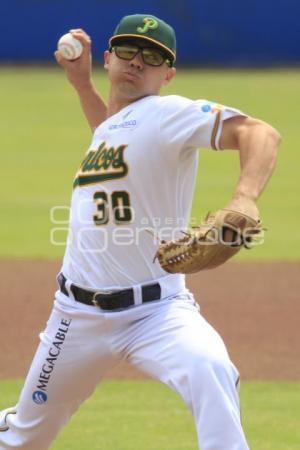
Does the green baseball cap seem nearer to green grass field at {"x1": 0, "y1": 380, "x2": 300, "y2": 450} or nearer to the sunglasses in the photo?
the sunglasses

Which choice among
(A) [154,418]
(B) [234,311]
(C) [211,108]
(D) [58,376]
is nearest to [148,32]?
(C) [211,108]

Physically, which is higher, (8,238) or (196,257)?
(196,257)

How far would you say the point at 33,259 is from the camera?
35.5ft

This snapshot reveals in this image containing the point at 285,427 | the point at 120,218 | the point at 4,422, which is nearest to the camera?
the point at 120,218

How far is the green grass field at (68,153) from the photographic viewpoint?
1217 cm

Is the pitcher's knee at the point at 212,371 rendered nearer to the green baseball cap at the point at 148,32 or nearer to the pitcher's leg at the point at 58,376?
the pitcher's leg at the point at 58,376

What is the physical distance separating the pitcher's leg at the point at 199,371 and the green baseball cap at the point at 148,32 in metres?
1.11

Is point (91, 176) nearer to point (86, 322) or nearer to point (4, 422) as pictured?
point (86, 322)

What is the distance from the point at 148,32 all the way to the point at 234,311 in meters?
4.66

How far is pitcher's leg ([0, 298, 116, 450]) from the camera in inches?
173

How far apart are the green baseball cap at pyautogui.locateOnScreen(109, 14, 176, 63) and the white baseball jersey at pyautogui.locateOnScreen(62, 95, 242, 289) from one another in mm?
226

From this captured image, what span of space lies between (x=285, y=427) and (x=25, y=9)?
24.9 meters

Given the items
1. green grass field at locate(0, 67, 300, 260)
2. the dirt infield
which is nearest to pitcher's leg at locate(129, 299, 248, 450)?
the dirt infield

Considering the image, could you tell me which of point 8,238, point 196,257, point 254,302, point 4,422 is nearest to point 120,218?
point 196,257
